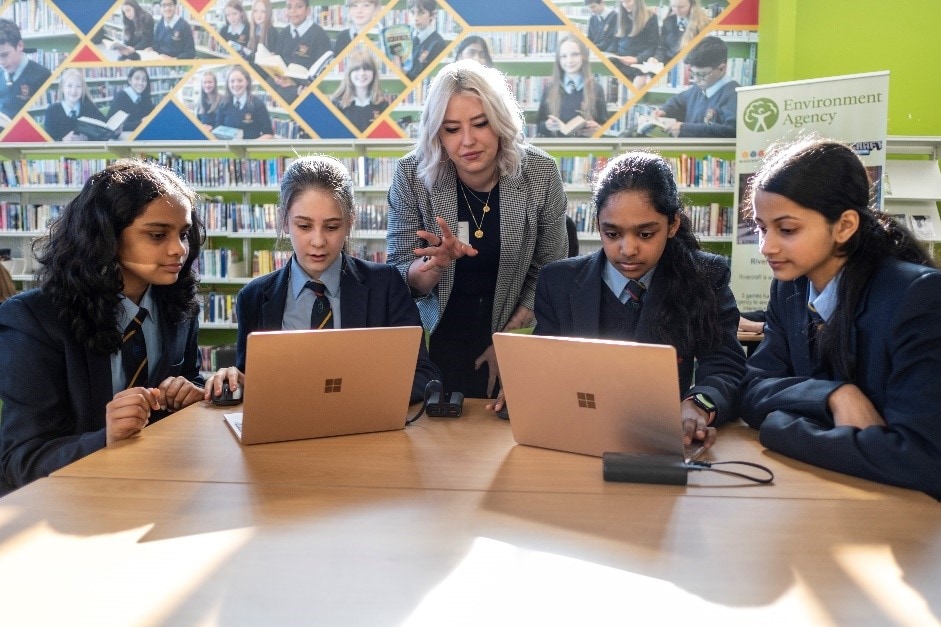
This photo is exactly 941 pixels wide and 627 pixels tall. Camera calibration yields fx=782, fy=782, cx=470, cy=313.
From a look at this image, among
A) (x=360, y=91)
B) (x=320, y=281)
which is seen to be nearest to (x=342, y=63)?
(x=360, y=91)

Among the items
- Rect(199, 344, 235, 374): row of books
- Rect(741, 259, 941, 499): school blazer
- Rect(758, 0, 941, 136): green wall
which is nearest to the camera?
Rect(741, 259, 941, 499): school blazer

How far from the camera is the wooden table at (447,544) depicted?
2.76ft

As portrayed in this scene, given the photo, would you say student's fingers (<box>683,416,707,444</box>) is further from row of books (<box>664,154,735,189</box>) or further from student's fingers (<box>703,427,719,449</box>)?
row of books (<box>664,154,735,189</box>)

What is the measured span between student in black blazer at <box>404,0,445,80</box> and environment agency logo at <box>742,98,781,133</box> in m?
2.21

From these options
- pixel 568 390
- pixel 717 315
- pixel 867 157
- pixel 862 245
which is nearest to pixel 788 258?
pixel 862 245

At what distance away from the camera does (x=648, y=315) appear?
1.89 metres

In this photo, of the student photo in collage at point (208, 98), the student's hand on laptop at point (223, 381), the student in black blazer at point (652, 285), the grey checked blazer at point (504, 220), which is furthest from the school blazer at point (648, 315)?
the student photo in collage at point (208, 98)

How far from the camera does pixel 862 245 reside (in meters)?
1.55

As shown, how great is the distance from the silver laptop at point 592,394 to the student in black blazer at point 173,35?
5330mm

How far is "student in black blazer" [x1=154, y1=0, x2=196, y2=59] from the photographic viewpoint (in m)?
5.87

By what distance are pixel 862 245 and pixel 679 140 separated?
4.03 m

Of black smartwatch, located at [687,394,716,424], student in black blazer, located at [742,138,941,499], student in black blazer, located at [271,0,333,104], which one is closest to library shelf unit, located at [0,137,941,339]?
student in black blazer, located at [271,0,333,104]

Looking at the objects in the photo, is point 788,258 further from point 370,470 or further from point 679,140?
point 679,140

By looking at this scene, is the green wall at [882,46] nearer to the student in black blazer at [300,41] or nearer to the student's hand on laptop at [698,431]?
the student in black blazer at [300,41]
